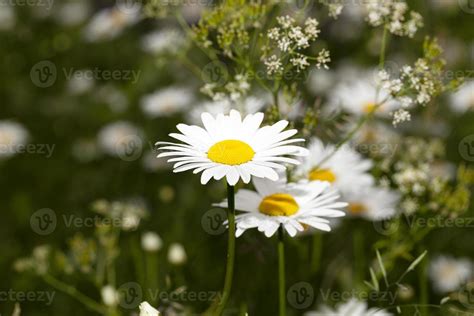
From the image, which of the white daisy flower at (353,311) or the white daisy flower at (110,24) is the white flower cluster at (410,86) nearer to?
the white daisy flower at (353,311)

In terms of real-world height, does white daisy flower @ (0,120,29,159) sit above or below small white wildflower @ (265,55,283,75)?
above

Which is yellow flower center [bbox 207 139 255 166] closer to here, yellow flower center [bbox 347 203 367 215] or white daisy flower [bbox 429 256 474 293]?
yellow flower center [bbox 347 203 367 215]

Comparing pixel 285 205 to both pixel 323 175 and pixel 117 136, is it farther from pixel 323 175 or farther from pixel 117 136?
pixel 117 136

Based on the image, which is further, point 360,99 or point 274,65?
point 360,99

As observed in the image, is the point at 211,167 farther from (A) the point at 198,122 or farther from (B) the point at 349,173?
(A) the point at 198,122

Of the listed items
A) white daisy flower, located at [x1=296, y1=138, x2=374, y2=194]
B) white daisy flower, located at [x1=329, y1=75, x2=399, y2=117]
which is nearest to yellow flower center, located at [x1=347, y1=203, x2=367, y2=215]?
white daisy flower, located at [x1=296, y1=138, x2=374, y2=194]

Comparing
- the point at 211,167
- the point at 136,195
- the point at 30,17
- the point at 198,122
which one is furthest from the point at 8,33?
the point at 211,167

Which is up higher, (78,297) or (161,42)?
(161,42)

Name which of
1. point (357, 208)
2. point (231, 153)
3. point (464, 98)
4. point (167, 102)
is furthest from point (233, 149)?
point (464, 98)
